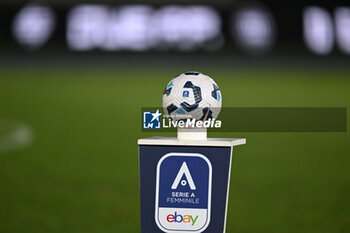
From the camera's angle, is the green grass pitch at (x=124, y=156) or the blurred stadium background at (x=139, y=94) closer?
the green grass pitch at (x=124, y=156)

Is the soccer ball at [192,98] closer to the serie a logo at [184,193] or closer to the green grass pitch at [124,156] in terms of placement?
the serie a logo at [184,193]

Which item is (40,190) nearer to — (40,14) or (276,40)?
(40,14)

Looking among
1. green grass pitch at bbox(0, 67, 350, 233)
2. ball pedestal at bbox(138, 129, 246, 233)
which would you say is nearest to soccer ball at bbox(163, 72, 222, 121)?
ball pedestal at bbox(138, 129, 246, 233)

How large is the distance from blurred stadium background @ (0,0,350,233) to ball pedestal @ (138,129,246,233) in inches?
71.0

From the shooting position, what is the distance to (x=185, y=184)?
3.06 metres

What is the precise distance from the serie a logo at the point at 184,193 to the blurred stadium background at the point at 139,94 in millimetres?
1821

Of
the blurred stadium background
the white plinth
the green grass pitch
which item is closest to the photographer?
the white plinth

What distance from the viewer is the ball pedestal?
9.96 feet

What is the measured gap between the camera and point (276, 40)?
39.2 feet

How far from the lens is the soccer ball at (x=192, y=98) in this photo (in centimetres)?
305

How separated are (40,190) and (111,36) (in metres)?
5.36

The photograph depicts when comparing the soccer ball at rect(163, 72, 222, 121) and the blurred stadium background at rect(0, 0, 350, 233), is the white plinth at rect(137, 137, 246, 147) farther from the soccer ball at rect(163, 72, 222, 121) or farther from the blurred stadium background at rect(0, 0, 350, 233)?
the blurred stadium background at rect(0, 0, 350, 233)

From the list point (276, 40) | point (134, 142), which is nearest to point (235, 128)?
point (134, 142)

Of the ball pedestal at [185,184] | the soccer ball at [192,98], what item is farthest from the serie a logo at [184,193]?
the soccer ball at [192,98]
